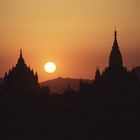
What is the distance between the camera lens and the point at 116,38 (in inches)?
7510

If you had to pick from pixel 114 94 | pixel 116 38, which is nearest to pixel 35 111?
pixel 114 94

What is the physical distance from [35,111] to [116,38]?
72863 mm

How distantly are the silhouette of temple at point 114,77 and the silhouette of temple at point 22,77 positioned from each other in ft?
58.1

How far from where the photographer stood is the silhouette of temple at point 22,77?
181700mm

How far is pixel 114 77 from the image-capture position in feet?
561

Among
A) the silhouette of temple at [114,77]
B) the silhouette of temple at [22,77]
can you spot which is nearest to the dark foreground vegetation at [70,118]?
the silhouette of temple at [114,77]

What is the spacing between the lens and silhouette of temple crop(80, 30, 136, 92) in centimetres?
16100

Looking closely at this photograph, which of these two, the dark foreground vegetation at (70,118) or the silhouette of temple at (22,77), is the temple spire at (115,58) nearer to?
the silhouette of temple at (22,77)

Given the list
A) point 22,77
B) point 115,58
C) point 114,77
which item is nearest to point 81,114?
point 114,77

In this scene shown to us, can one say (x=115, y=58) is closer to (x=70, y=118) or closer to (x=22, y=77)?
(x=22, y=77)

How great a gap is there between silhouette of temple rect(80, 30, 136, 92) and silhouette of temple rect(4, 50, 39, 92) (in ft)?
58.1

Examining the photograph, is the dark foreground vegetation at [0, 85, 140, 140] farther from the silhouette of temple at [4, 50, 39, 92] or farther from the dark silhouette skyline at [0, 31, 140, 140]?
the silhouette of temple at [4, 50, 39, 92]

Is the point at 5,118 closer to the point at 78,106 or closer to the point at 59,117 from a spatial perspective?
the point at 59,117

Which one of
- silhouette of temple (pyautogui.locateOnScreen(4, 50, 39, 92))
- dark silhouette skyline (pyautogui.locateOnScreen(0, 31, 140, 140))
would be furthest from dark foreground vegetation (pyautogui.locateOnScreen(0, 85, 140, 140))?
silhouette of temple (pyautogui.locateOnScreen(4, 50, 39, 92))
